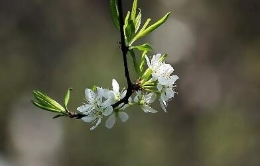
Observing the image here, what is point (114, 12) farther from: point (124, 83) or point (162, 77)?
point (124, 83)

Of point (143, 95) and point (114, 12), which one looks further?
point (143, 95)

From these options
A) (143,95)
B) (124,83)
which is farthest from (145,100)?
(124,83)

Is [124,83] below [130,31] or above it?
below

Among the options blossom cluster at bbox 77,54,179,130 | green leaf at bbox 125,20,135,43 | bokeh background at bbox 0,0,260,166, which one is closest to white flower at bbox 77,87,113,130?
blossom cluster at bbox 77,54,179,130

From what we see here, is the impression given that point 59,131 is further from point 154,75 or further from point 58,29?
point 154,75

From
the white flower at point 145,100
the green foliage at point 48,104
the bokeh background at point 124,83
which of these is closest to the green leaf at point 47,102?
the green foliage at point 48,104

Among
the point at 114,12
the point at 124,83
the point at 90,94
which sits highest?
the point at 114,12

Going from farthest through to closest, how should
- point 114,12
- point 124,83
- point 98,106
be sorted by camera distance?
point 124,83 < point 98,106 < point 114,12

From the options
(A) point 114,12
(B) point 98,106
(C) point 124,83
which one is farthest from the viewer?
(C) point 124,83

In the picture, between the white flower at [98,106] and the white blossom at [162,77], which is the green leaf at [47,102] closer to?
the white flower at [98,106]
